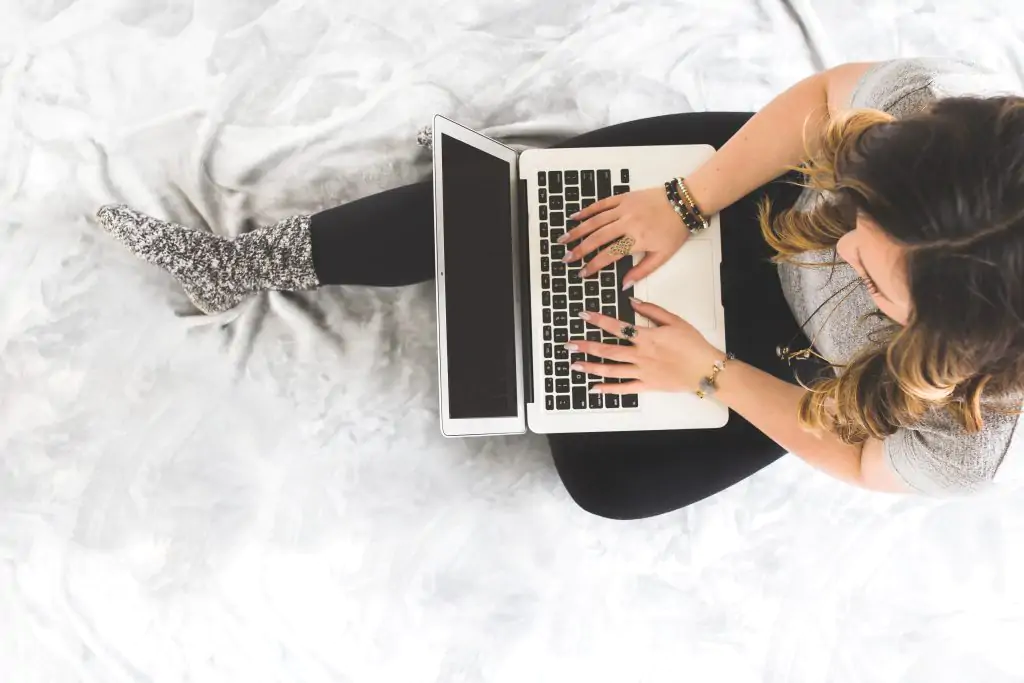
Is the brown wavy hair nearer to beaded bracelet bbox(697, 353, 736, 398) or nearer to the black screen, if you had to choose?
beaded bracelet bbox(697, 353, 736, 398)

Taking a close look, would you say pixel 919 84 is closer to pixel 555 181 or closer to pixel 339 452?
pixel 555 181

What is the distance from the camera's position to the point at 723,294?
866 millimetres

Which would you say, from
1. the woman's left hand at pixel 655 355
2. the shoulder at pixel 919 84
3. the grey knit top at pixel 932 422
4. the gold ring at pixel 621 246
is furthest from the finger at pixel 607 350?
the shoulder at pixel 919 84

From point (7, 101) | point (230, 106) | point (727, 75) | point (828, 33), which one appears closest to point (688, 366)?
point (727, 75)

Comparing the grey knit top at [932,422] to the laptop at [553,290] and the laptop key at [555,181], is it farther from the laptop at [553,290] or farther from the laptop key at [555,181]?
the laptop key at [555,181]

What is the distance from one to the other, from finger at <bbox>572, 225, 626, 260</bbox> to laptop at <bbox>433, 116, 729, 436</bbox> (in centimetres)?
2

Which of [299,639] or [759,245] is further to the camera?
[299,639]

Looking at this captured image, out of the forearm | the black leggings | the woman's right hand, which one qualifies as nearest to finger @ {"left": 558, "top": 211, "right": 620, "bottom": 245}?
the woman's right hand

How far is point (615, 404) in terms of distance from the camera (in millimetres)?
842

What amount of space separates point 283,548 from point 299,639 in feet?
0.40

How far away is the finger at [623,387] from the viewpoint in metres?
0.81

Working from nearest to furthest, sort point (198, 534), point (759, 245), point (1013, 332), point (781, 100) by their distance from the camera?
1. point (1013, 332)
2. point (781, 100)
3. point (759, 245)
4. point (198, 534)

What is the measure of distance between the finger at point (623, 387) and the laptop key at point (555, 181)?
23cm

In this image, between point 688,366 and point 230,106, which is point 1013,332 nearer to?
point 688,366
